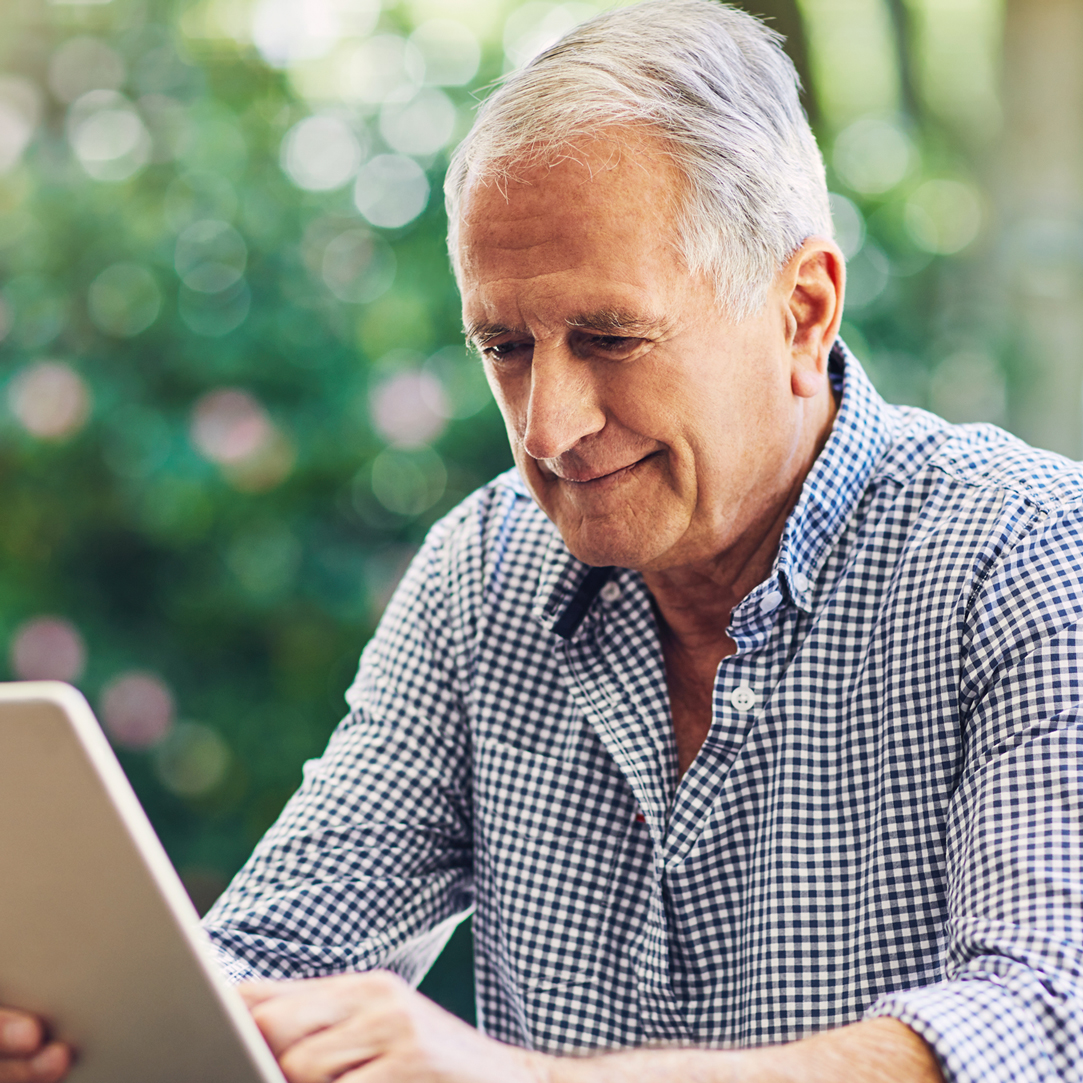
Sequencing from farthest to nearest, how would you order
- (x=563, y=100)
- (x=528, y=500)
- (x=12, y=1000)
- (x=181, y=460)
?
1. (x=181, y=460)
2. (x=528, y=500)
3. (x=563, y=100)
4. (x=12, y=1000)

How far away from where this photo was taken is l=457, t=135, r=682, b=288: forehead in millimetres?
1149

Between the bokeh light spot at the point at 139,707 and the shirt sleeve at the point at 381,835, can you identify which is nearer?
the shirt sleeve at the point at 381,835

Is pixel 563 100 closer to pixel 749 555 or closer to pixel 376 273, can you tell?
pixel 749 555

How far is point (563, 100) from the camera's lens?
1.19 metres

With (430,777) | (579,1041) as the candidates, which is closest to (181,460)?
(430,777)

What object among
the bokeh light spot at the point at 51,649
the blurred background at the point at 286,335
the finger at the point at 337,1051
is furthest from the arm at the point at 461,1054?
the bokeh light spot at the point at 51,649

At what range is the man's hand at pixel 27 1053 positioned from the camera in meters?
0.76

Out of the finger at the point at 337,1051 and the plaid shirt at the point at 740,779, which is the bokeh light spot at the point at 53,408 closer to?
the plaid shirt at the point at 740,779

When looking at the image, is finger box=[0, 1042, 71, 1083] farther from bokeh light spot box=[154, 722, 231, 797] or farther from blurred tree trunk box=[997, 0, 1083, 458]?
blurred tree trunk box=[997, 0, 1083, 458]

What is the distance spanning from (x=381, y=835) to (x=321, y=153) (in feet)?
4.11

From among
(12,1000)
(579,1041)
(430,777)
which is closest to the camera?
(12,1000)

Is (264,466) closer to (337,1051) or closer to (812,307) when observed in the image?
(812,307)

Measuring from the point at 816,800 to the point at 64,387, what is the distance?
1.48 meters

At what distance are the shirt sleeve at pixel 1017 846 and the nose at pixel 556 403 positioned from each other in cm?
44
